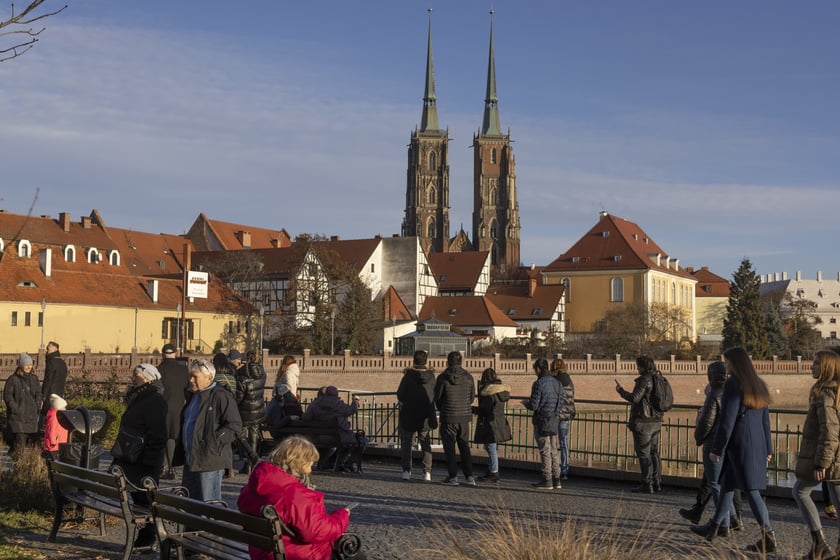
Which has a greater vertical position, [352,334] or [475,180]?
[475,180]

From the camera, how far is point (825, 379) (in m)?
9.00

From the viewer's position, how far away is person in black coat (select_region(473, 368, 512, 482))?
14.8 metres

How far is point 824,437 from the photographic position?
8914 mm

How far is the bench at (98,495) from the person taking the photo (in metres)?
8.62

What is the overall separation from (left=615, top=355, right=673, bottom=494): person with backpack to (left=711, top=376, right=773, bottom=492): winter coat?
3.61 m

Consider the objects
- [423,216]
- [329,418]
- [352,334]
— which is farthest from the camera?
[423,216]

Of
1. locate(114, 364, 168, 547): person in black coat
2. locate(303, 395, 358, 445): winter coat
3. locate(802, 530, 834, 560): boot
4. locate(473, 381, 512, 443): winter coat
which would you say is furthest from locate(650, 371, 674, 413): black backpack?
locate(114, 364, 168, 547): person in black coat

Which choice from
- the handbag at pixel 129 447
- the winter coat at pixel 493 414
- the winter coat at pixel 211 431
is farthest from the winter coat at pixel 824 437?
the winter coat at pixel 493 414

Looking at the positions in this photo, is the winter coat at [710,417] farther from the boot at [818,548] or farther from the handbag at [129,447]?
the handbag at [129,447]

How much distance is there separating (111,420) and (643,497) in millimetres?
11830

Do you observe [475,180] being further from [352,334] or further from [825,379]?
[825,379]

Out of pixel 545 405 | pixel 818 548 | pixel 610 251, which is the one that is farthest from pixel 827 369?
pixel 610 251

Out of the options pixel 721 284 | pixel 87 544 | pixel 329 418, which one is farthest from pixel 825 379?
pixel 721 284

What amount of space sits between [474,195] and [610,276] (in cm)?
4584
